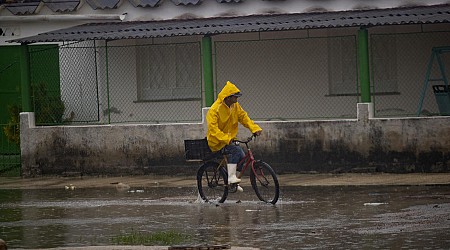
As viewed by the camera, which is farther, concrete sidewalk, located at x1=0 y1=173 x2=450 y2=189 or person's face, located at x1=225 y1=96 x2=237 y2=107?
concrete sidewalk, located at x1=0 y1=173 x2=450 y2=189

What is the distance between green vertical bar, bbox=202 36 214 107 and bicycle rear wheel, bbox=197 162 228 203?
5305 mm

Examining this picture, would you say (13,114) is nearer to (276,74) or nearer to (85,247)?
(276,74)

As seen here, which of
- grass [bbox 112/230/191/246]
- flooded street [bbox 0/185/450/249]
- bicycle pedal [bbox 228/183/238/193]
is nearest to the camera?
grass [bbox 112/230/191/246]

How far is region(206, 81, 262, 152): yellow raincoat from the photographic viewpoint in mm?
17750

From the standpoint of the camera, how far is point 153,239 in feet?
43.5

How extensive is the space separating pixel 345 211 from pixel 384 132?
6.40m

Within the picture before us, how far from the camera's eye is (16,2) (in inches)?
1067

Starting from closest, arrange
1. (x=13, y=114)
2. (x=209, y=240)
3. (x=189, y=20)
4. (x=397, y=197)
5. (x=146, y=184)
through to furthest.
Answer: (x=209, y=240) < (x=397, y=197) < (x=146, y=184) < (x=189, y=20) < (x=13, y=114)

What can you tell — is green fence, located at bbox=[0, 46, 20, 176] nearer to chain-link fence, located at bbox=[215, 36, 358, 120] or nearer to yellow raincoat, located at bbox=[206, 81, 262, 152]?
chain-link fence, located at bbox=[215, 36, 358, 120]

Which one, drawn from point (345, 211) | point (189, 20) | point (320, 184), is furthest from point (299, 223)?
point (189, 20)

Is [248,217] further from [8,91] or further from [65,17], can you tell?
[8,91]

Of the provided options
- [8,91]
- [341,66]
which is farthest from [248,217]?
[8,91]

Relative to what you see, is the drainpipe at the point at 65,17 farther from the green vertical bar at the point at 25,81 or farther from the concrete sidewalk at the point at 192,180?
the concrete sidewalk at the point at 192,180

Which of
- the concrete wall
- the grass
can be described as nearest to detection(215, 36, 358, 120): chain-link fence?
the concrete wall
